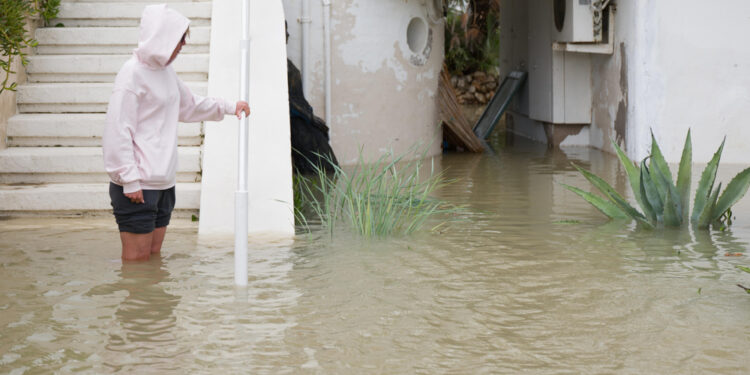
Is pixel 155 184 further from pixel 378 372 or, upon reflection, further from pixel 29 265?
pixel 378 372

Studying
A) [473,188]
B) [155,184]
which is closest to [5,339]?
[155,184]

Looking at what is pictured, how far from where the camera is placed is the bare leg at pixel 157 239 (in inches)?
222

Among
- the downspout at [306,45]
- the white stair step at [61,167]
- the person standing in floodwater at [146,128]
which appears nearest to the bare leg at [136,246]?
the person standing in floodwater at [146,128]

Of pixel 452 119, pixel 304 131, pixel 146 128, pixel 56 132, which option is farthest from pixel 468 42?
pixel 146 128

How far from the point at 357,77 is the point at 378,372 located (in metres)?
8.38

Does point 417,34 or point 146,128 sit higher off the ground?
point 417,34

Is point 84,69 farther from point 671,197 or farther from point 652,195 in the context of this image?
point 671,197

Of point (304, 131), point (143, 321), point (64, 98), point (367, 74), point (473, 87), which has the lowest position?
point (143, 321)

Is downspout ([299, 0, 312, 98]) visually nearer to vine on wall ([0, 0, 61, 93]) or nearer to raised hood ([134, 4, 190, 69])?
vine on wall ([0, 0, 61, 93])

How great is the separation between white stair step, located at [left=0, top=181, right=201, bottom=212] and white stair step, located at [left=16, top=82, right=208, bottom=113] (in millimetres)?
1026

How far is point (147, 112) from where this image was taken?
514 cm

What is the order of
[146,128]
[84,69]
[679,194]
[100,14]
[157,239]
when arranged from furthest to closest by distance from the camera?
[100,14], [84,69], [679,194], [157,239], [146,128]

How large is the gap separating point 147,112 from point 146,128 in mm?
90

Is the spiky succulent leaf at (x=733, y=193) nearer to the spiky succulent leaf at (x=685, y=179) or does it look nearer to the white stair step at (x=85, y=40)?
the spiky succulent leaf at (x=685, y=179)
